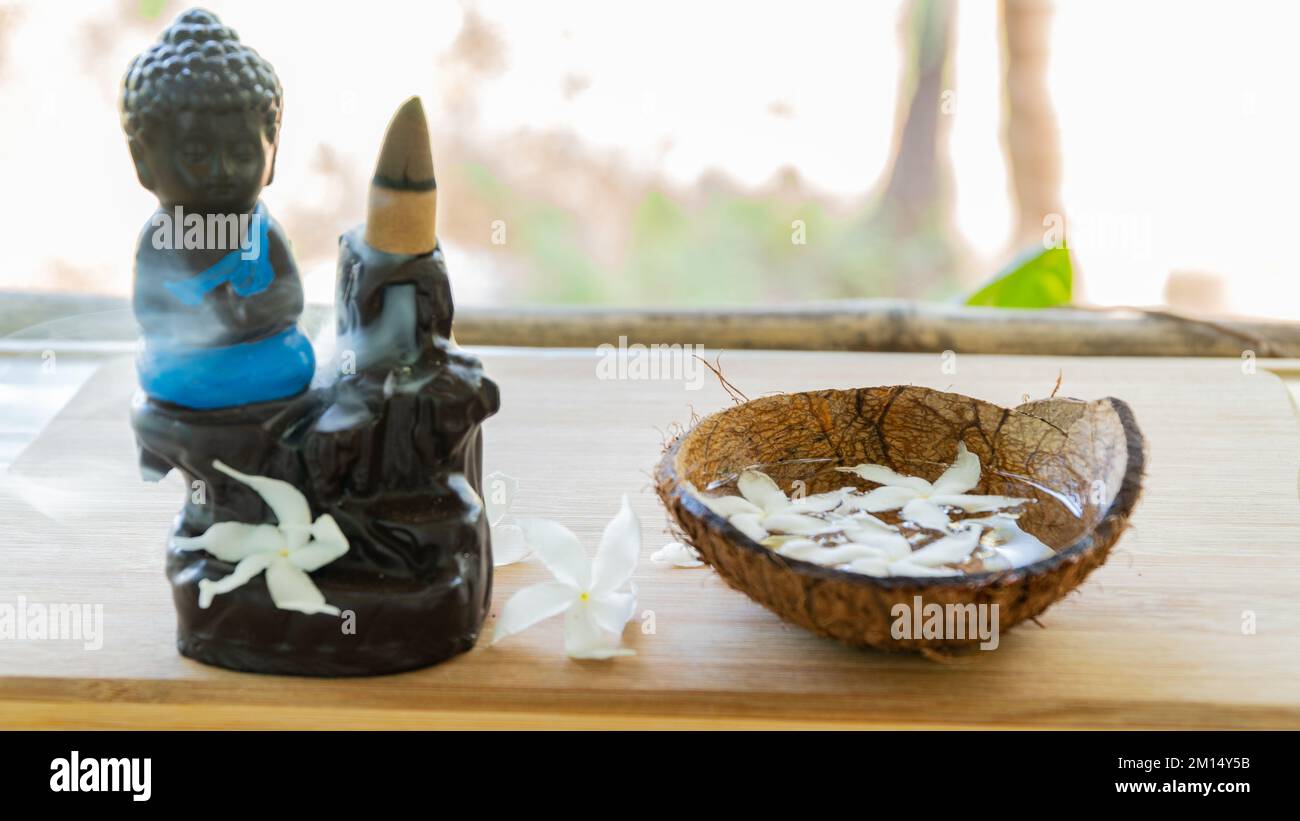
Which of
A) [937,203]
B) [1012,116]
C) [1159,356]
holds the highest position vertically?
[1012,116]

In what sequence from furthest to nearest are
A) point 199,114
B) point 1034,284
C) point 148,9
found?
point 148,9
point 1034,284
point 199,114

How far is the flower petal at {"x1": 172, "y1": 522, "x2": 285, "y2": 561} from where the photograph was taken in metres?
0.89

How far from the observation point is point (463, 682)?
90cm

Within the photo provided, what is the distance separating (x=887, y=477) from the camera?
1.09 m

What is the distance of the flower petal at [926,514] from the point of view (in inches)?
39.9

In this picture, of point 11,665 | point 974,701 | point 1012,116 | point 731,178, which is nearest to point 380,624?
point 11,665

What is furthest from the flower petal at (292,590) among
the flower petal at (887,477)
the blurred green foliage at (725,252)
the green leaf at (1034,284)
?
the blurred green foliage at (725,252)

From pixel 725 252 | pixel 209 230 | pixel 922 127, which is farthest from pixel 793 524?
pixel 922 127

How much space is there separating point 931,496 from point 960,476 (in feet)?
0.14

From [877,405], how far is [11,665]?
26.4 inches

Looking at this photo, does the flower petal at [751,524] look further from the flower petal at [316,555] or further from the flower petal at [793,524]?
the flower petal at [316,555]

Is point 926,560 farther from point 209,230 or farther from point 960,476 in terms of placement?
point 209,230

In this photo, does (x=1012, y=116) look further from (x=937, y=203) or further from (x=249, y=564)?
(x=249, y=564)

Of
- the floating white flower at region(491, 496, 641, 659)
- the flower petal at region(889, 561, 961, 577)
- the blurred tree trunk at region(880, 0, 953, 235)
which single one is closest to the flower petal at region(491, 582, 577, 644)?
the floating white flower at region(491, 496, 641, 659)
